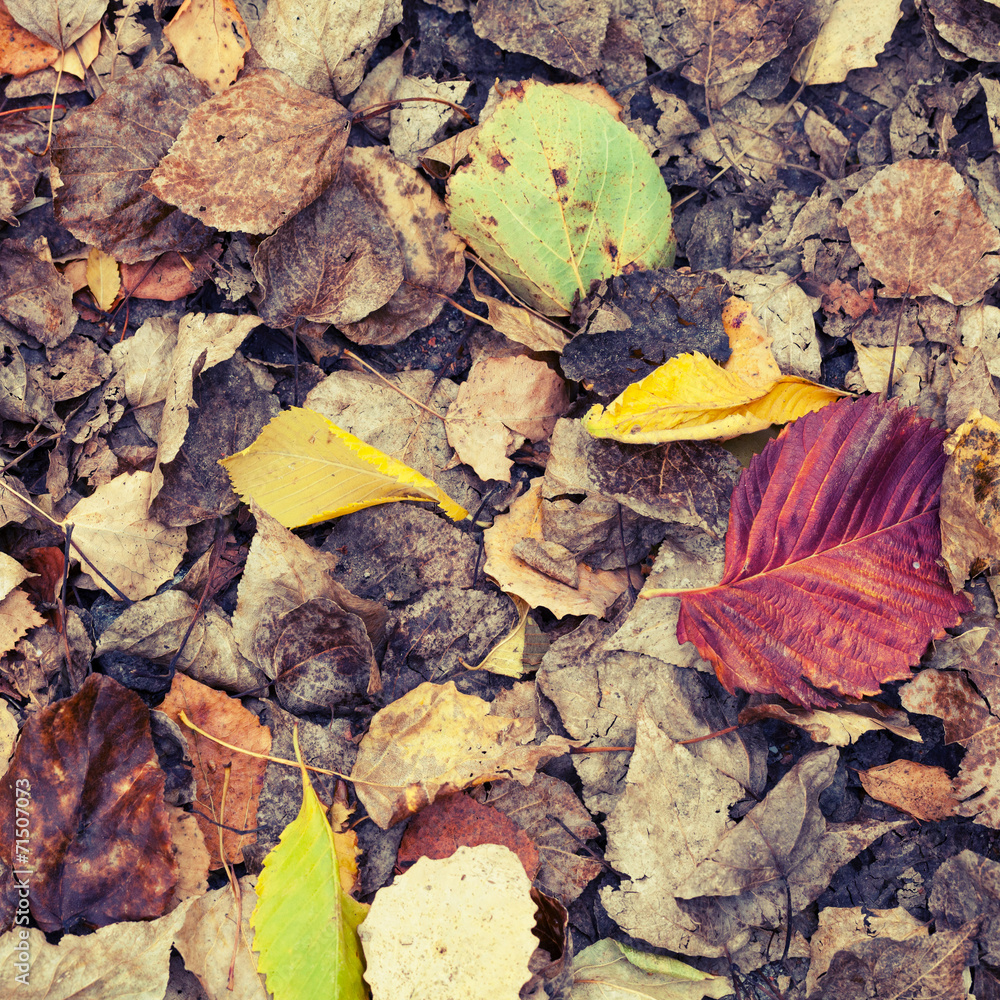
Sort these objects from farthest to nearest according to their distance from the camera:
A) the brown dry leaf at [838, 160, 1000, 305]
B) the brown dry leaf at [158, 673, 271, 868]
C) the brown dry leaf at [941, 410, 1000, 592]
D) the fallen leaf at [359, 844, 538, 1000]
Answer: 1. the brown dry leaf at [838, 160, 1000, 305]
2. the brown dry leaf at [158, 673, 271, 868]
3. the brown dry leaf at [941, 410, 1000, 592]
4. the fallen leaf at [359, 844, 538, 1000]

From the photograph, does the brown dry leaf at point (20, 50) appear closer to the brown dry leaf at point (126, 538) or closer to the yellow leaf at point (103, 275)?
the yellow leaf at point (103, 275)

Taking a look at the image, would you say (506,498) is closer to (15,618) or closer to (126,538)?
(126,538)

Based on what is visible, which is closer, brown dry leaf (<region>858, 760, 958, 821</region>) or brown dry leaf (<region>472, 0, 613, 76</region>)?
brown dry leaf (<region>858, 760, 958, 821</region>)

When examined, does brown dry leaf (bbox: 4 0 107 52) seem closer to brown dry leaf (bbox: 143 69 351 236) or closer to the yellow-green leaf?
brown dry leaf (bbox: 143 69 351 236)

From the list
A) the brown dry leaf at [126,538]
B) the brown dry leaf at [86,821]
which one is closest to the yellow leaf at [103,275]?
the brown dry leaf at [126,538]

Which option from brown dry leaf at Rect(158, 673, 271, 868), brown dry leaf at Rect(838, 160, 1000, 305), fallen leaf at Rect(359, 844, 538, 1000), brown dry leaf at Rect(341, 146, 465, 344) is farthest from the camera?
brown dry leaf at Rect(341, 146, 465, 344)

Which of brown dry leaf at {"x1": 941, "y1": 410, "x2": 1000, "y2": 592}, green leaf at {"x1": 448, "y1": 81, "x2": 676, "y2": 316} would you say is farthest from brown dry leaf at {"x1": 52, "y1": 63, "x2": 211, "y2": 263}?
brown dry leaf at {"x1": 941, "y1": 410, "x2": 1000, "y2": 592}

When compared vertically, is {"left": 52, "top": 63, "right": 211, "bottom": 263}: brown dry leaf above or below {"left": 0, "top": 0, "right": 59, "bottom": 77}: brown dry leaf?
below
